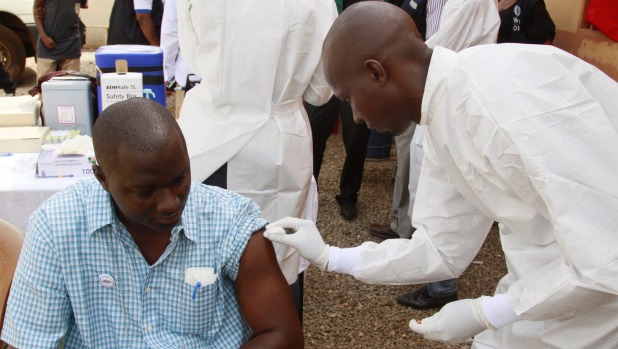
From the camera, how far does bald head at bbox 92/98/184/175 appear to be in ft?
5.00

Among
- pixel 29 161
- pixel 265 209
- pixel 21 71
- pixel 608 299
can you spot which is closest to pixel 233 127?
pixel 265 209

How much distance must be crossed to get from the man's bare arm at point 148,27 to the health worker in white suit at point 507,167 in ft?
13.4

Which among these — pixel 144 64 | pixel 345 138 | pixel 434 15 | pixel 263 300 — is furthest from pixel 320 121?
pixel 263 300

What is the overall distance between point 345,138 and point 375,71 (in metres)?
3.25

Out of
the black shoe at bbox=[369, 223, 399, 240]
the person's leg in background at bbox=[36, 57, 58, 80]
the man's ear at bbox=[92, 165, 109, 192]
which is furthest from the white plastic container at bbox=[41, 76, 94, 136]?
the person's leg in background at bbox=[36, 57, 58, 80]

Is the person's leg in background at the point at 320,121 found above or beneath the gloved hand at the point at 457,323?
beneath

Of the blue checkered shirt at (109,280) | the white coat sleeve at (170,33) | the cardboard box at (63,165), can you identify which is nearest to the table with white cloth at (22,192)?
the cardboard box at (63,165)

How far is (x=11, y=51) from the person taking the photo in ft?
27.3

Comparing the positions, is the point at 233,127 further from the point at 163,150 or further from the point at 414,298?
the point at 414,298

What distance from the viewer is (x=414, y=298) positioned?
3.61 meters

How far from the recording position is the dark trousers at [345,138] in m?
4.47

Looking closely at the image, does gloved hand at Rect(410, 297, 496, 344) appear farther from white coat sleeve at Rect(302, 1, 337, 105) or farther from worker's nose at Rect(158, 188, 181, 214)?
white coat sleeve at Rect(302, 1, 337, 105)

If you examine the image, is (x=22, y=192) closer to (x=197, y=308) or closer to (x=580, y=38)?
(x=197, y=308)

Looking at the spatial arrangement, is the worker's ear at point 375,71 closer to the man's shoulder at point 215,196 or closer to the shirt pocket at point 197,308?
the man's shoulder at point 215,196
